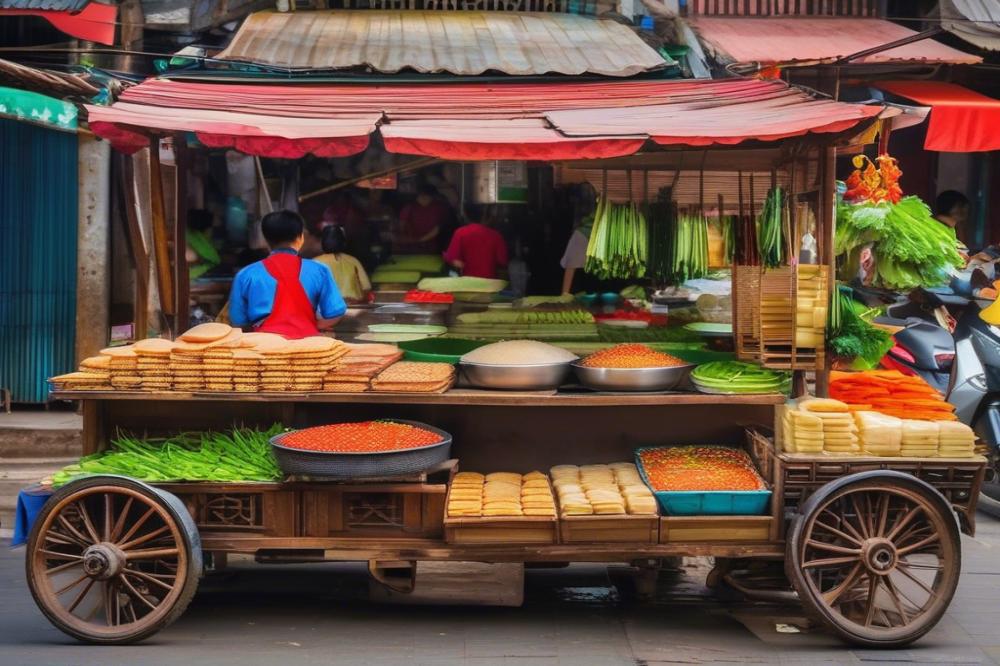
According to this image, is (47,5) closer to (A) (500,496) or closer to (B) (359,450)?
(B) (359,450)

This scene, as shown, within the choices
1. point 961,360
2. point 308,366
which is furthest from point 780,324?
point 961,360

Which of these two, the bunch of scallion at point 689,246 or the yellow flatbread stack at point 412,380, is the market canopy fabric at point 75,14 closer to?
the yellow flatbread stack at point 412,380

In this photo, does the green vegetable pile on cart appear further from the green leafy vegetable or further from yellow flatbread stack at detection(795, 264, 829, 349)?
the green leafy vegetable

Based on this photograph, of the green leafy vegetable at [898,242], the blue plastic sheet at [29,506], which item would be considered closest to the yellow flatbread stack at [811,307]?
the green leafy vegetable at [898,242]

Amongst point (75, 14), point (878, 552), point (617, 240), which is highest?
point (75, 14)

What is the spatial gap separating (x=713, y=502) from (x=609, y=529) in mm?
514

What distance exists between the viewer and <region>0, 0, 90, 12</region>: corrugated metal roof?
849 cm

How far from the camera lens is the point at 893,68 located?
34.9 ft

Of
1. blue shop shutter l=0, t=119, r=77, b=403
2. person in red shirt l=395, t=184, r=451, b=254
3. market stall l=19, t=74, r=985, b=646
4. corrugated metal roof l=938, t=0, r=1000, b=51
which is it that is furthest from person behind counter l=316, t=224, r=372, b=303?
corrugated metal roof l=938, t=0, r=1000, b=51

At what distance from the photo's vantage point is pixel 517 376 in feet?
17.7

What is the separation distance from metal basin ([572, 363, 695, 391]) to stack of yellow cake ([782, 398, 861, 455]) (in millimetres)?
643

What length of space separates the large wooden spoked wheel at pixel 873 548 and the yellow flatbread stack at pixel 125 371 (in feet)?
10.7

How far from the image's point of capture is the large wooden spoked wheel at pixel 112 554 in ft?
16.0

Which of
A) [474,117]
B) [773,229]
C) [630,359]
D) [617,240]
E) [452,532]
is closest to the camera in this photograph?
[452,532]
